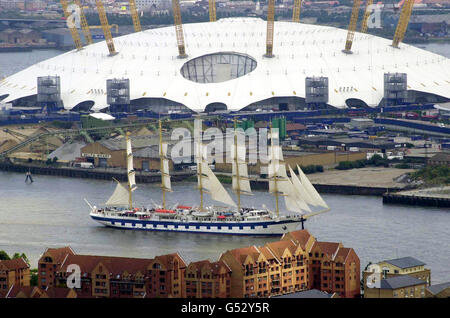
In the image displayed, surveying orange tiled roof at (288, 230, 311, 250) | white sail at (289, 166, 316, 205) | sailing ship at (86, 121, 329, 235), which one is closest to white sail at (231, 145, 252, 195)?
sailing ship at (86, 121, 329, 235)

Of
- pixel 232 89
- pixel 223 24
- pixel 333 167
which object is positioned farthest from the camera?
pixel 223 24

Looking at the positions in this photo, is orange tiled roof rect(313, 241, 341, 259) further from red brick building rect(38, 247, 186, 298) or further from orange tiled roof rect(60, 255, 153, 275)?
orange tiled roof rect(60, 255, 153, 275)

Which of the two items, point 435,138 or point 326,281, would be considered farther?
point 435,138

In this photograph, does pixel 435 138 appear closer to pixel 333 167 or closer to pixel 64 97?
pixel 333 167

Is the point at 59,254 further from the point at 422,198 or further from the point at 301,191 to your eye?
the point at 422,198

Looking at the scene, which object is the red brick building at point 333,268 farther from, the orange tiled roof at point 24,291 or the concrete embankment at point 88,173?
the concrete embankment at point 88,173

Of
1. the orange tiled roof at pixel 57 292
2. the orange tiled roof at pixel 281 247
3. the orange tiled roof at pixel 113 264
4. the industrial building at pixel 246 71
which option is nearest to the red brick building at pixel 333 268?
the orange tiled roof at pixel 281 247

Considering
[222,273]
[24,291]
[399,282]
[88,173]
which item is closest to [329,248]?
[222,273]
